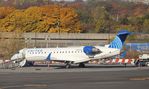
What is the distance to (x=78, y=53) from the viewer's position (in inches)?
2331

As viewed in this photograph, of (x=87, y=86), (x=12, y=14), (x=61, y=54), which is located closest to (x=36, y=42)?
(x=12, y=14)

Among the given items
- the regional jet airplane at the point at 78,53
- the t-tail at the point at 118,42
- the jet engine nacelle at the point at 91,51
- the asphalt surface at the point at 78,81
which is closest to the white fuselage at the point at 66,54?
the regional jet airplane at the point at 78,53

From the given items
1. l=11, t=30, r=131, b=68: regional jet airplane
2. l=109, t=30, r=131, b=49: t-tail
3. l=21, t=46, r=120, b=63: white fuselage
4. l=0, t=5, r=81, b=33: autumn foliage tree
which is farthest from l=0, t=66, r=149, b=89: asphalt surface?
l=0, t=5, r=81, b=33: autumn foliage tree

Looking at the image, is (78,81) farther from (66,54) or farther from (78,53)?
(66,54)

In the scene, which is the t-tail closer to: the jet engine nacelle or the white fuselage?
the white fuselage

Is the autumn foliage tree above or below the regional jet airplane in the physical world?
above

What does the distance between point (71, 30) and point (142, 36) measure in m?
25.0

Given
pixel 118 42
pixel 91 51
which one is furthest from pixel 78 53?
pixel 118 42

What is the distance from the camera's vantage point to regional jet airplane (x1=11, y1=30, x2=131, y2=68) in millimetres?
57781

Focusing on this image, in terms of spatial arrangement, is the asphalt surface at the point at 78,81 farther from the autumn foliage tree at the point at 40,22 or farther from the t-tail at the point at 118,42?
the autumn foliage tree at the point at 40,22

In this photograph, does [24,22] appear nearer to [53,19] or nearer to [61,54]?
[53,19]

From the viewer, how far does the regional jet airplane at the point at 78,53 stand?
57781 millimetres

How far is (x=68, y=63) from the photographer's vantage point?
59.5 m

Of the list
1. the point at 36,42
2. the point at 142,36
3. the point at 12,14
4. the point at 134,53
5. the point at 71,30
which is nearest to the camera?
the point at 134,53
